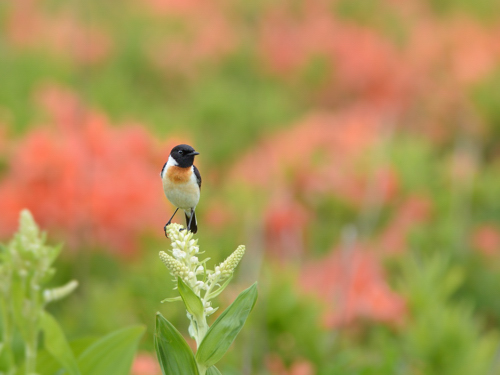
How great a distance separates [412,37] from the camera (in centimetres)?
416

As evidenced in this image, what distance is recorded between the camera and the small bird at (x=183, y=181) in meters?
0.39

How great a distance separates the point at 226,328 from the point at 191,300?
0.04 metres

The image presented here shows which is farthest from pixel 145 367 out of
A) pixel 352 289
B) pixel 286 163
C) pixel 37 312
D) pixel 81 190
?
pixel 286 163

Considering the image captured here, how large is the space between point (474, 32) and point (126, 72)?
216 centimetres

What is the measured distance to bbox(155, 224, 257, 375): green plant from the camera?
1.36 feet

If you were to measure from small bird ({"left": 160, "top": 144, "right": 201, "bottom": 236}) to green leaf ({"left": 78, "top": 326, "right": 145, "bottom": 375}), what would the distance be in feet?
0.94

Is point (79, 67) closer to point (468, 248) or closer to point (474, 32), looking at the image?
point (468, 248)

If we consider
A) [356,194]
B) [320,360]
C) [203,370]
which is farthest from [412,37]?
[203,370]

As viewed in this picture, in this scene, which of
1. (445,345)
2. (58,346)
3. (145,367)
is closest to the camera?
(58,346)

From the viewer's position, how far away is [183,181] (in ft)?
1.31

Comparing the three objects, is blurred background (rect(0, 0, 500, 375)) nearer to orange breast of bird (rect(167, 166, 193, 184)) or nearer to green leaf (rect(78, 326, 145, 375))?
green leaf (rect(78, 326, 145, 375))

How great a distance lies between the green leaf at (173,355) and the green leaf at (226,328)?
0.04 ft

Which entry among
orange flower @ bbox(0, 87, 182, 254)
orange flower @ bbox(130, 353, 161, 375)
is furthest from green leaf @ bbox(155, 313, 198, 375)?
orange flower @ bbox(0, 87, 182, 254)

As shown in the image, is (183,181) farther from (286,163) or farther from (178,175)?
(286,163)
